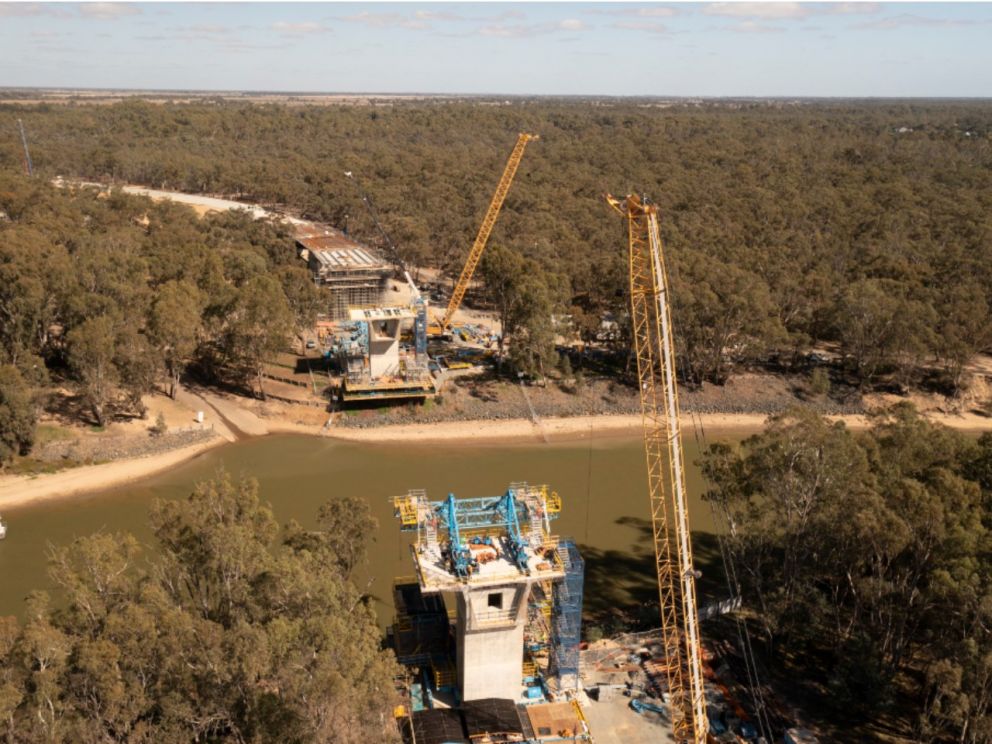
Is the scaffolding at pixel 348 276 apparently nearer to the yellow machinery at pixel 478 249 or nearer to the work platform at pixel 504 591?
the yellow machinery at pixel 478 249

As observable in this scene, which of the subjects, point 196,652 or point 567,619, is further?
point 567,619

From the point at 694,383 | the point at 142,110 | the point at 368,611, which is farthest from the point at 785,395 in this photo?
the point at 142,110

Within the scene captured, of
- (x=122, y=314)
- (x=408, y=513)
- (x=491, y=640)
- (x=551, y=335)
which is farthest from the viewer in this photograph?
(x=551, y=335)

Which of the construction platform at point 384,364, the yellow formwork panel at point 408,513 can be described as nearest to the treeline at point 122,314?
the construction platform at point 384,364

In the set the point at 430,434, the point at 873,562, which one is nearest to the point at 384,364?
the point at 430,434

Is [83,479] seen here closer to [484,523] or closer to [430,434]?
[430,434]

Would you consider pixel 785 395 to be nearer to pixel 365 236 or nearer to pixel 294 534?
pixel 294 534

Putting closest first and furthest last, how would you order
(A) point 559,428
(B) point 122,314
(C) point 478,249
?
(B) point 122,314
(A) point 559,428
(C) point 478,249
